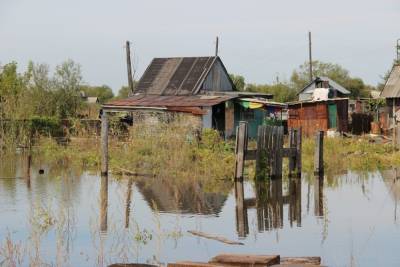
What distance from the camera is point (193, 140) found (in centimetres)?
2428

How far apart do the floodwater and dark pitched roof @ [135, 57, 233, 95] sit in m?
20.4

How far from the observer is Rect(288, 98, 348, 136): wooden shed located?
137ft

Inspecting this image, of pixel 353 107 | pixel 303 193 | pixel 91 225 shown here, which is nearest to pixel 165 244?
pixel 91 225

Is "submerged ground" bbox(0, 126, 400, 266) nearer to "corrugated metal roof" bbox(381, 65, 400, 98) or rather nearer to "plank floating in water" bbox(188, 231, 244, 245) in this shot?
"plank floating in water" bbox(188, 231, 244, 245)

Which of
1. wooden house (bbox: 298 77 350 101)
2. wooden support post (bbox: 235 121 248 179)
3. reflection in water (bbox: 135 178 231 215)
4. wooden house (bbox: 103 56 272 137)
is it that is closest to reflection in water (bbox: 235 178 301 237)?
reflection in water (bbox: 135 178 231 215)

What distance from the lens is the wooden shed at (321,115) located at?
4181 centimetres

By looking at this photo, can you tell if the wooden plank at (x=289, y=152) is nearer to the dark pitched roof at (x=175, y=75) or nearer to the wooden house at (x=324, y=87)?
the dark pitched roof at (x=175, y=75)

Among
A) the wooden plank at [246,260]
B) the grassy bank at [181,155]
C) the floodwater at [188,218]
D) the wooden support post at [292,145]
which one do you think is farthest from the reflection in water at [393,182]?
the wooden plank at [246,260]

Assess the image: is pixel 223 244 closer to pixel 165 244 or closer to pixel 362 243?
pixel 165 244

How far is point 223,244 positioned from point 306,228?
2.28 meters

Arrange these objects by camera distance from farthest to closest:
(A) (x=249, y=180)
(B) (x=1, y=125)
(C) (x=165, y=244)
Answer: (B) (x=1, y=125)
(A) (x=249, y=180)
(C) (x=165, y=244)

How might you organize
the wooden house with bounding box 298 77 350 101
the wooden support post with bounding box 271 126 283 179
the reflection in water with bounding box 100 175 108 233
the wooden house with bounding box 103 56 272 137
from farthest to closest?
the wooden house with bounding box 298 77 350 101 → the wooden house with bounding box 103 56 272 137 → the wooden support post with bounding box 271 126 283 179 → the reflection in water with bounding box 100 175 108 233

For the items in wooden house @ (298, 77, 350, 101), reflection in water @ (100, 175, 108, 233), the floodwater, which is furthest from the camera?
wooden house @ (298, 77, 350, 101)

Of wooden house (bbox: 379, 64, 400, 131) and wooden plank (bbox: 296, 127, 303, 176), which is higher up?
wooden house (bbox: 379, 64, 400, 131)
